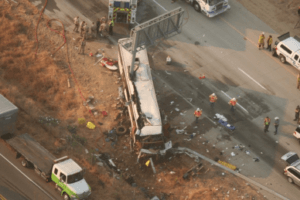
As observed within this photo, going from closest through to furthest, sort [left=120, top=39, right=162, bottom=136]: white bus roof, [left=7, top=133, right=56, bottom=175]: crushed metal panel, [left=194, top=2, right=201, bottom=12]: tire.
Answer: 1. [left=7, top=133, right=56, bottom=175]: crushed metal panel
2. [left=120, top=39, right=162, bottom=136]: white bus roof
3. [left=194, top=2, right=201, bottom=12]: tire

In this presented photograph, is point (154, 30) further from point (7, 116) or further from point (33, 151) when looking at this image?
point (33, 151)

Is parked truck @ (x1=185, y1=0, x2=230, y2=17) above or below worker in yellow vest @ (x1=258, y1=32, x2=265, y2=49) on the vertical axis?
above

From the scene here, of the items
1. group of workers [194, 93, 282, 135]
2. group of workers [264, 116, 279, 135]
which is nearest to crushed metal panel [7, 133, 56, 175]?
group of workers [194, 93, 282, 135]

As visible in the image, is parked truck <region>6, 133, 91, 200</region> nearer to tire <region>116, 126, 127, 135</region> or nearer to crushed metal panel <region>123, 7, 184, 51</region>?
tire <region>116, 126, 127, 135</region>

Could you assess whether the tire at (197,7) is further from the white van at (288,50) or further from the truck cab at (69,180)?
the truck cab at (69,180)

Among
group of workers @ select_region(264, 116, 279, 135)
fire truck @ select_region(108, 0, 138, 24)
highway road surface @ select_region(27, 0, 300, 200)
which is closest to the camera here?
highway road surface @ select_region(27, 0, 300, 200)

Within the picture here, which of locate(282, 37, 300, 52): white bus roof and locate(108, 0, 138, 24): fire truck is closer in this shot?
locate(282, 37, 300, 52): white bus roof

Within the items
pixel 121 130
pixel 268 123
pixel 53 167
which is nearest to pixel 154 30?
pixel 121 130

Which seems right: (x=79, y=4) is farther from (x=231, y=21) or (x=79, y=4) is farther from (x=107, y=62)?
(x=231, y=21)
